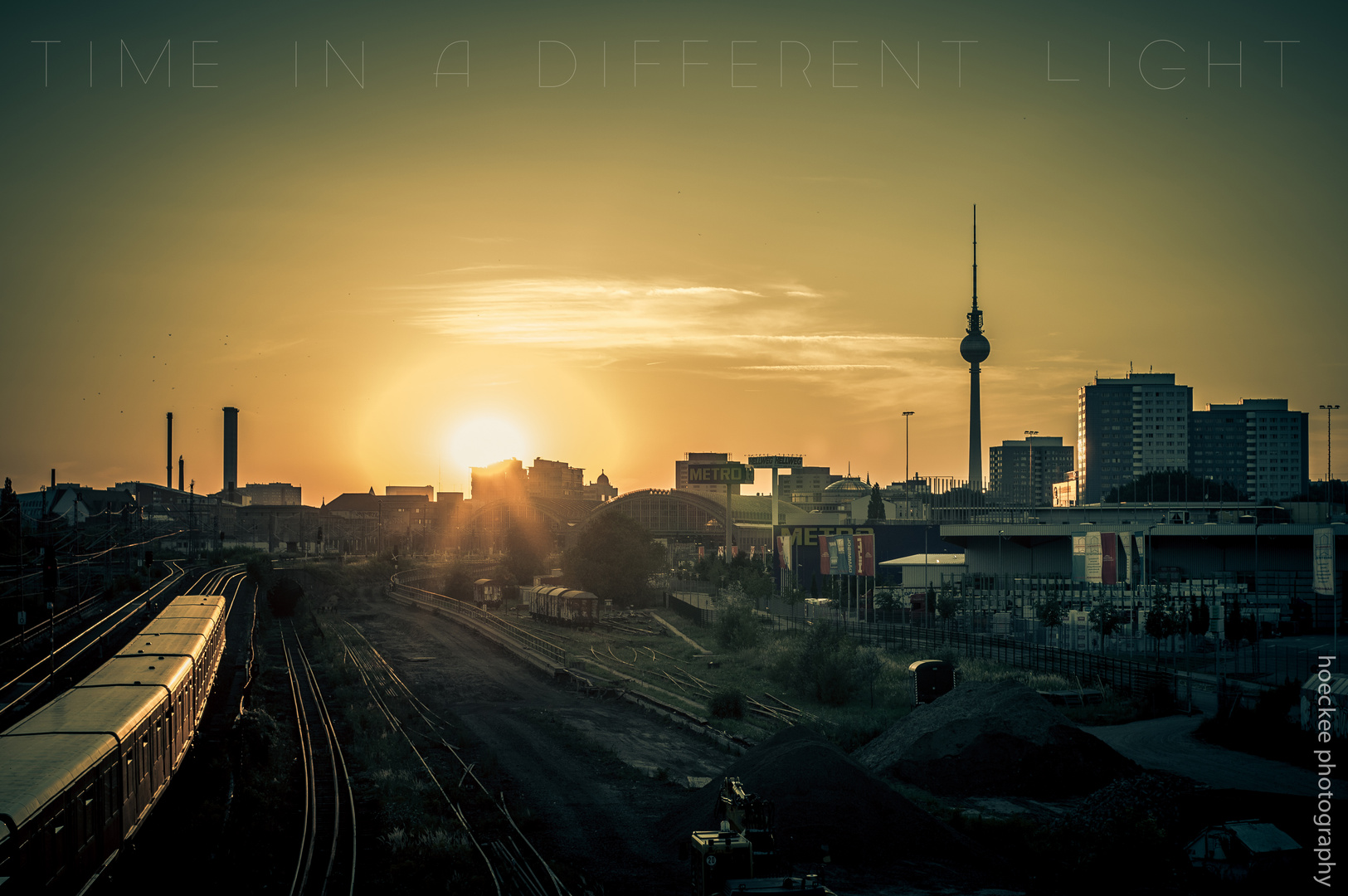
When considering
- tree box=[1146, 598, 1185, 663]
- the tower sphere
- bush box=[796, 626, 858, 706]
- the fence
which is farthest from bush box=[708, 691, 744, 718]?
the tower sphere

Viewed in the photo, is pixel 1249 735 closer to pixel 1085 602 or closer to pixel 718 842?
pixel 718 842

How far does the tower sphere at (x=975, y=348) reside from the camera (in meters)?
151

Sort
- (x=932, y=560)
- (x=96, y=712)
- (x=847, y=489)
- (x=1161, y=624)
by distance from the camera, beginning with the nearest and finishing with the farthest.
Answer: (x=96, y=712), (x=1161, y=624), (x=932, y=560), (x=847, y=489)

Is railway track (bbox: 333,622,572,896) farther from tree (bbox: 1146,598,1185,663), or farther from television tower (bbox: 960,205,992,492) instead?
television tower (bbox: 960,205,992,492)

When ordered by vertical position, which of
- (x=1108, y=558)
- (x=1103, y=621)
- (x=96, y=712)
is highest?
(x=1108, y=558)

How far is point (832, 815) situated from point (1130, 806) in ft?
20.1

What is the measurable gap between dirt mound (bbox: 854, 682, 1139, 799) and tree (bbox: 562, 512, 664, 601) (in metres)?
55.0

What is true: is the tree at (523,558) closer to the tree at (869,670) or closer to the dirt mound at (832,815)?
the tree at (869,670)

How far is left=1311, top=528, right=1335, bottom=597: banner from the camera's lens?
38.3 m

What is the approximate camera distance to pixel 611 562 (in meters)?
81.9

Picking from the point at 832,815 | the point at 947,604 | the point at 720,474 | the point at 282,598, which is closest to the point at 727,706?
the point at 832,815

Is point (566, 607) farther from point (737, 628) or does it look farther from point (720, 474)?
point (720, 474)

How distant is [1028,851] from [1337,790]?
979cm

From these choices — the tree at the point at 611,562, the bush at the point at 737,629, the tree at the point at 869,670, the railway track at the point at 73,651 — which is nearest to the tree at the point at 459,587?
the tree at the point at 611,562
